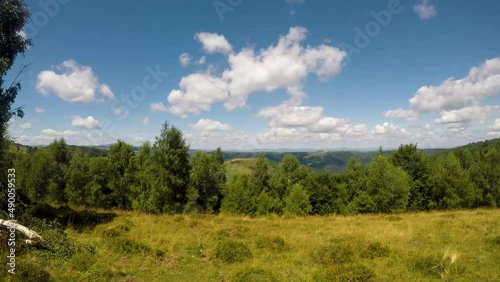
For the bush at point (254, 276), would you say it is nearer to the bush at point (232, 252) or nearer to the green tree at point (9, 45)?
the bush at point (232, 252)

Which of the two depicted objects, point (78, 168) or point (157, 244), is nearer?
point (157, 244)

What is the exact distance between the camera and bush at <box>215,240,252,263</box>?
42.3ft

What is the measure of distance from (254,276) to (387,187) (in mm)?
42466

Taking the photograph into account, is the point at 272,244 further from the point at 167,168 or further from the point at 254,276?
the point at 167,168

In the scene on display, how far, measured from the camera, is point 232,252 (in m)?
13.1


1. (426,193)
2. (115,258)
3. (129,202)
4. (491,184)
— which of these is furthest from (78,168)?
(491,184)

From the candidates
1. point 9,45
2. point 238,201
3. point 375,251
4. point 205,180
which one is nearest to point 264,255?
point 375,251

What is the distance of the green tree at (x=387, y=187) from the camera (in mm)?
46500

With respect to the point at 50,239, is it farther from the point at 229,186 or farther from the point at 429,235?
the point at 229,186

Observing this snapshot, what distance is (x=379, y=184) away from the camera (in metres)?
47.2

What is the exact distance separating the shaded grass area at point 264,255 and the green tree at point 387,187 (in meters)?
28.2

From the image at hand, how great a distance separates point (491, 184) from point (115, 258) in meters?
93.2

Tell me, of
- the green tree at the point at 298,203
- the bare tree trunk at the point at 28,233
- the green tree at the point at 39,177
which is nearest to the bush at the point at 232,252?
the bare tree trunk at the point at 28,233

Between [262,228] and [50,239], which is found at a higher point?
[50,239]
